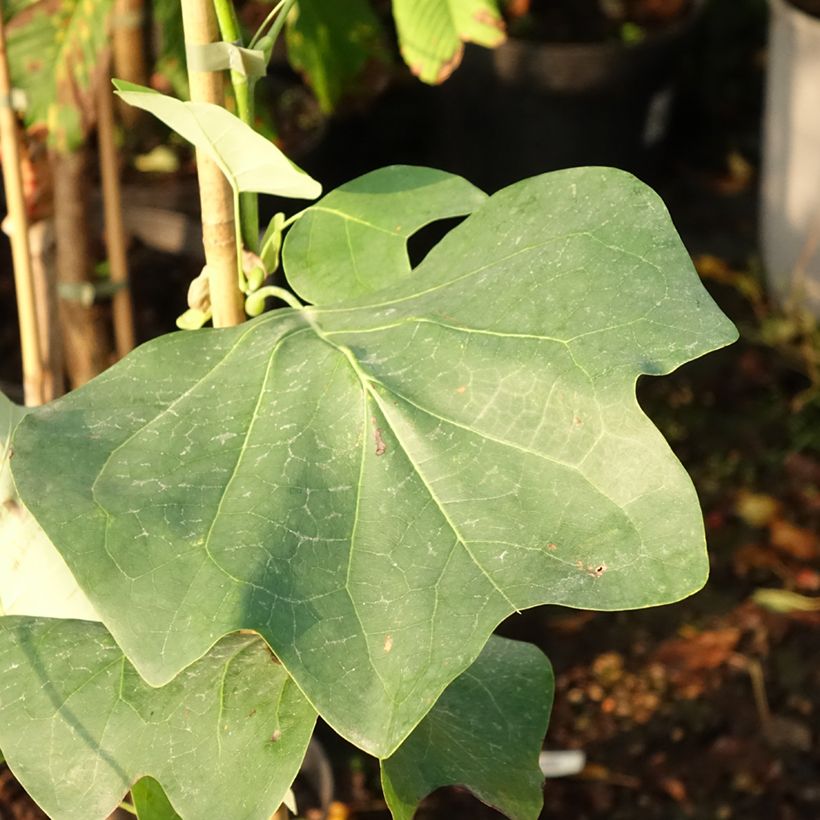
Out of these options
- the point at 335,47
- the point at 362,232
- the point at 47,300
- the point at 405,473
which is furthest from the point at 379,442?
the point at 335,47

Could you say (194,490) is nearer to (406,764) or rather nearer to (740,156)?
(406,764)

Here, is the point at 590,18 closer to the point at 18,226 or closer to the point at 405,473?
the point at 18,226

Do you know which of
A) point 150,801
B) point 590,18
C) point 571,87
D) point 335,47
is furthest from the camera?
point 590,18

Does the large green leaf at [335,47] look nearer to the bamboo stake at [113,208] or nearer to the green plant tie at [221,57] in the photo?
the bamboo stake at [113,208]

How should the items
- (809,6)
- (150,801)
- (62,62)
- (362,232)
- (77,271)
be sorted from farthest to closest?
1. (809,6)
2. (77,271)
3. (62,62)
4. (150,801)
5. (362,232)

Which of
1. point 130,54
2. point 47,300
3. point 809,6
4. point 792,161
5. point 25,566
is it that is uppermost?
point 25,566

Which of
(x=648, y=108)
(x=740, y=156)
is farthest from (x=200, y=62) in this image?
(x=740, y=156)

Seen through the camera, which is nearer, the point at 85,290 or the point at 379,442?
the point at 379,442
